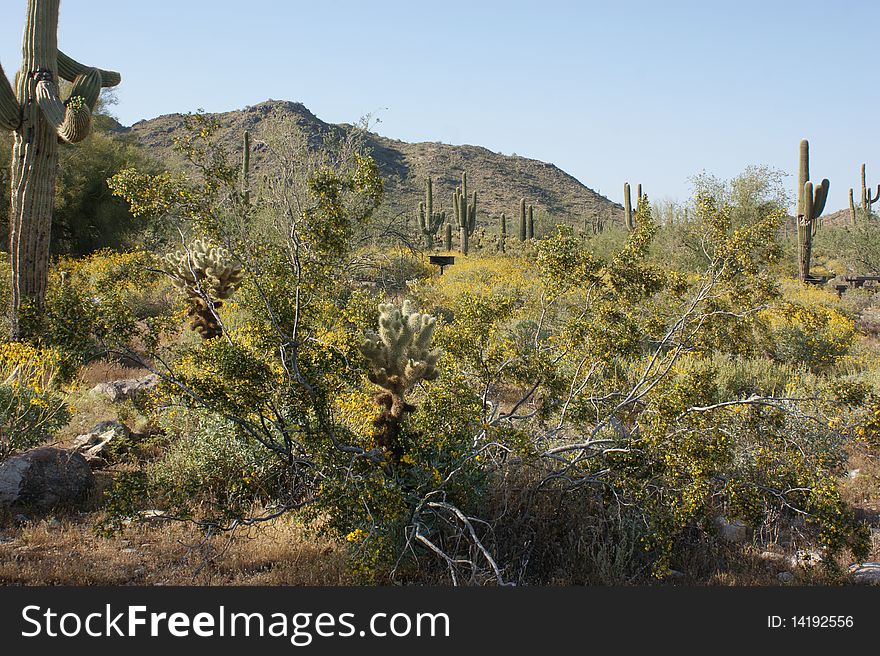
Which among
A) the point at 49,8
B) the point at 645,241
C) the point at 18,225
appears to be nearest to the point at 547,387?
the point at 645,241

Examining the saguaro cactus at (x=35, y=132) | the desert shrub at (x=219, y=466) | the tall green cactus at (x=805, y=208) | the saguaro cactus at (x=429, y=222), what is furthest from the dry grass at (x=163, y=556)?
the saguaro cactus at (x=429, y=222)

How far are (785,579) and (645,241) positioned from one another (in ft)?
8.68

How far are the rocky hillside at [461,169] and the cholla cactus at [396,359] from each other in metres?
50.1

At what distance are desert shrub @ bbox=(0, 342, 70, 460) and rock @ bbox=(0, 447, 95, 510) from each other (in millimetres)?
152

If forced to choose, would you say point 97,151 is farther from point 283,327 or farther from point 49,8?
point 283,327

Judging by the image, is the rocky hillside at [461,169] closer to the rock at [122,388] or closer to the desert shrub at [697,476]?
the rock at [122,388]

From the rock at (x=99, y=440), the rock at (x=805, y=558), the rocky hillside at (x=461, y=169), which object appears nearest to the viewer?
the rock at (x=805, y=558)

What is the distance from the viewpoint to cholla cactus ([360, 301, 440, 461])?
189 inches

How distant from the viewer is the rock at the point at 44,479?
562 cm

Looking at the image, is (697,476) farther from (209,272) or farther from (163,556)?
(209,272)

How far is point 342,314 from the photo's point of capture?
4.87 metres

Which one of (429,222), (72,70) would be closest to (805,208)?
(429,222)

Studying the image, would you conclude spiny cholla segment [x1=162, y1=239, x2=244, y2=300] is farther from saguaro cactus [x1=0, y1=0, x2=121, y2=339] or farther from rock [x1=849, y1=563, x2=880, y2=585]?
rock [x1=849, y1=563, x2=880, y2=585]

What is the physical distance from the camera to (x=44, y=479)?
576cm
